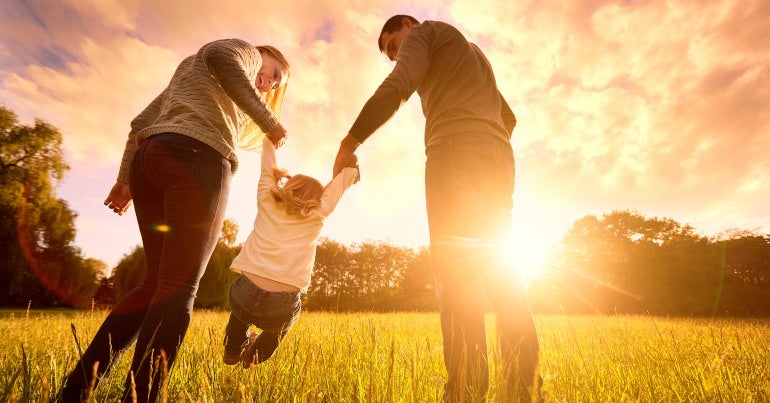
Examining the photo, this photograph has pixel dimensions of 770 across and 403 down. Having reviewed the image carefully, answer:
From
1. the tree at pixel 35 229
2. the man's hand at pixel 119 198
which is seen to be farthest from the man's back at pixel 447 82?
the tree at pixel 35 229

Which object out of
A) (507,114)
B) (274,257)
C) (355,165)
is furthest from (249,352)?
(507,114)

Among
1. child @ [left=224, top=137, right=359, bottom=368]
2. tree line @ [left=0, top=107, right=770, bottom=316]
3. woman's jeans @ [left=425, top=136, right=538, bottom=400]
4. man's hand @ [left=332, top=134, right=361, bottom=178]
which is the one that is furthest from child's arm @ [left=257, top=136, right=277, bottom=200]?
tree line @ [left=0, top=107, right=770, bottom=316]

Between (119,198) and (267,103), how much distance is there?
119 cm

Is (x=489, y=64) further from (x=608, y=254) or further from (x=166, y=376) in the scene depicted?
(x=608, y=254)

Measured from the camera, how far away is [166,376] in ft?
2.66

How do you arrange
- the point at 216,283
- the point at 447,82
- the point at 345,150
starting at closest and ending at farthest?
1. the point at 345,150
2. the point at 447,82
3. the point at 216,283

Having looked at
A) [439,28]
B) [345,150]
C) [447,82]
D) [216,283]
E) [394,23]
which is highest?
[394,23]

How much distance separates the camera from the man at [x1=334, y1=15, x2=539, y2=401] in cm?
169

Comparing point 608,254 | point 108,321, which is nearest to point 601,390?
point 108,321

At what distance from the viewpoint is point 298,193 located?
8.25 feet

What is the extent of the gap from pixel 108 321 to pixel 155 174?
0.71 metres

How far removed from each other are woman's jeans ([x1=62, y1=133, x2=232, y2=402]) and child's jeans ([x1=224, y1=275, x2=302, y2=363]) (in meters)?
0.62

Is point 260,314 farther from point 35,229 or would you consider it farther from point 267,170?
point 35,229

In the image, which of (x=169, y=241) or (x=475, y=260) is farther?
(x=475, y=260)
